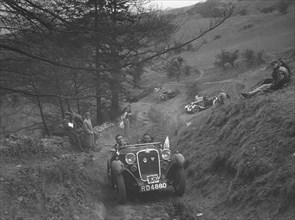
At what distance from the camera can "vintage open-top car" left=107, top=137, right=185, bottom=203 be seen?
391 inches

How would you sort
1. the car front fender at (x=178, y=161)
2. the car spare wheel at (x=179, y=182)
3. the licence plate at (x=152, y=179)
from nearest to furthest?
the licence plate at (x=152, y=179)
the car spare wheel at (x=179, y=182)
the car front fender at (x=178, y=161)

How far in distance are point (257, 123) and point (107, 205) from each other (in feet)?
16.7

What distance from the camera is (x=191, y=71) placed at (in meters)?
46.5

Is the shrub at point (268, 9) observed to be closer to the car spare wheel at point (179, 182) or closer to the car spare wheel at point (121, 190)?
the car spare wheel at point (179, 182)

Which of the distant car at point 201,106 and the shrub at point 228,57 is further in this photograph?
the shrub at point 228,57

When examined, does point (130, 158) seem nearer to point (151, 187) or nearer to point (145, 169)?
point (145, 169)

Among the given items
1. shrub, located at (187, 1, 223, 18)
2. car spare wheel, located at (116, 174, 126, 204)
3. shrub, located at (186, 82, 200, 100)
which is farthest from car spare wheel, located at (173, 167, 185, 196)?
shrub, located at (186, 82, 200, 100)

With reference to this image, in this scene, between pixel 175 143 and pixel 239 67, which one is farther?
pixel 239 67

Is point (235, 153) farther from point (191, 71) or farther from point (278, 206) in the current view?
point (191, 71)

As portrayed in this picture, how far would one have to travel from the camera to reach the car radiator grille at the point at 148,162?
10547mm

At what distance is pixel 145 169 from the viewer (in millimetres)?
10562

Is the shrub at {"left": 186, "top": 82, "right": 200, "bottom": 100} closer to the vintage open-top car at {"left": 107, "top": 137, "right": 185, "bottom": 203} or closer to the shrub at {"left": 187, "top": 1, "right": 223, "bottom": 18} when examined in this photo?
the shrub at {"left": 187, "top": 1, "right": 223, "bottom": 18}

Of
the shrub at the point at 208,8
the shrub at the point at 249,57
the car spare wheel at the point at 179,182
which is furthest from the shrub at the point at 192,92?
the car spare wheel at the point at 179,182

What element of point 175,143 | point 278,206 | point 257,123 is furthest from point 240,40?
point 278,206
